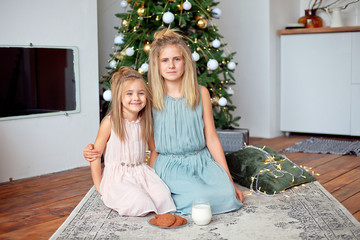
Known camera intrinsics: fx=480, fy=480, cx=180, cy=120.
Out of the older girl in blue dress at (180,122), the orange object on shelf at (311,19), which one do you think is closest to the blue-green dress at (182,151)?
the older girl in blue dress at (180,122)

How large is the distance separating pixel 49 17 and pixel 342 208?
2054 millimetres

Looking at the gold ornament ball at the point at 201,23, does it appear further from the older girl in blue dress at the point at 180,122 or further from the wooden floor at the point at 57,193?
the wooden floor at the point at 57,193

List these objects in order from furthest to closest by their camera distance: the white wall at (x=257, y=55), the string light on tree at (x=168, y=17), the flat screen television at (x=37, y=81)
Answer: the white wall at (x=257, y=55) < the string light on tree at (x=168, y=17) < the flat screen television at (x=37, y=81)

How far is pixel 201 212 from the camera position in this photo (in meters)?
1.90

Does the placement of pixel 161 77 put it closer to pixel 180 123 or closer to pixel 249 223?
pixel 180 123

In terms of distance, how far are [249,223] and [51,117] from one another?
1.63 meters

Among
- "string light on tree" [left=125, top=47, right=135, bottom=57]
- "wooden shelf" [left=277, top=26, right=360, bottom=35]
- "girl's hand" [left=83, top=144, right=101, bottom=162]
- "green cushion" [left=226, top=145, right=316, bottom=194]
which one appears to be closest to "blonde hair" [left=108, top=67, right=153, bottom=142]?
"girl's hand" [left=83, top=144, right=101, bottom=162]

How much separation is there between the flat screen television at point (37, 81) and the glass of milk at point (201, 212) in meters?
1.43

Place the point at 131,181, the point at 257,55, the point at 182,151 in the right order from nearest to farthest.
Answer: the point at 131,181 < the point at 182,151 < the point at 257,55

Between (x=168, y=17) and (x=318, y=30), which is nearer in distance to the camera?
(x=168, y=17)

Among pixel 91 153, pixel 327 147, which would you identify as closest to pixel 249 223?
pixel 91 153

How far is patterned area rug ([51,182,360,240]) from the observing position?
1.83 metres

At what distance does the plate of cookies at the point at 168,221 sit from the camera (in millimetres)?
1905

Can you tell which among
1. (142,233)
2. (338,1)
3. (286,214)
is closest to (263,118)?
(338,1)
